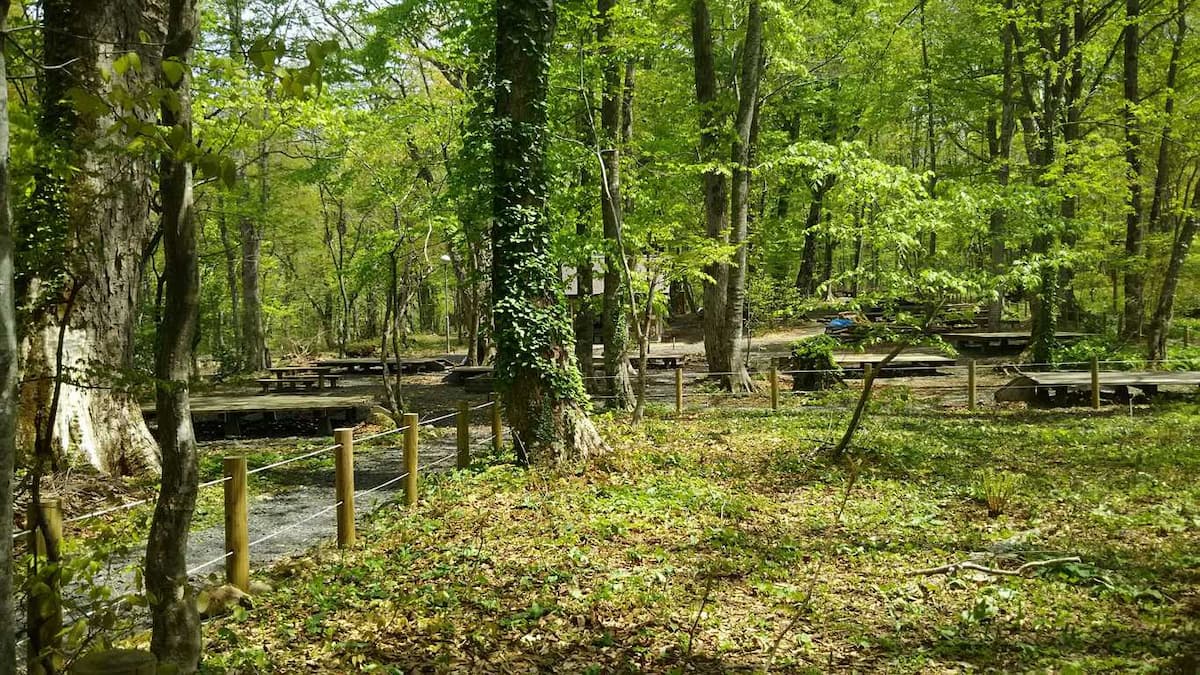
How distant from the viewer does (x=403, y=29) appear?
1823 centimetres

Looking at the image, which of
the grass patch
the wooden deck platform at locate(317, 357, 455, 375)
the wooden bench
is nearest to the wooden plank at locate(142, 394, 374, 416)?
the wooden bench

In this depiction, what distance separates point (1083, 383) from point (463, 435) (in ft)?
39.3

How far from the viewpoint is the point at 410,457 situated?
Answer: 24.8 feet

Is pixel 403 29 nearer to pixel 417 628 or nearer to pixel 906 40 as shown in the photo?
pixel 906 40

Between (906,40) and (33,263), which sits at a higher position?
(906,40)

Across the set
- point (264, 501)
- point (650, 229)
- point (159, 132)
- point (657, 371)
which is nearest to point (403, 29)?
point (650, 229)

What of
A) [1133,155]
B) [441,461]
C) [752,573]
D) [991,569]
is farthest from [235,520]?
[1133,155]

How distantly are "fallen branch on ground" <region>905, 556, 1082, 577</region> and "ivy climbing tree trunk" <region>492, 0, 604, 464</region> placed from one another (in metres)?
4.32

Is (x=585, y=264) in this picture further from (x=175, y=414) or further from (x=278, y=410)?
(x=175, y=414)

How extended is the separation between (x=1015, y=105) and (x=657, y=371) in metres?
13.7

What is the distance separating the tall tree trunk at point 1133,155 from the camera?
52.1 ft

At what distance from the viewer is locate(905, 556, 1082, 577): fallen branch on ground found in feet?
17.8

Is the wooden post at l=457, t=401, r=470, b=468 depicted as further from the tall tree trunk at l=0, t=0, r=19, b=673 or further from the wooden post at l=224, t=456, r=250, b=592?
the tall tree trunk at l=0, t=0, r=19, b=673

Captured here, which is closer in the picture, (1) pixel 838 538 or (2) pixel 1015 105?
(1) pixel 838 538
